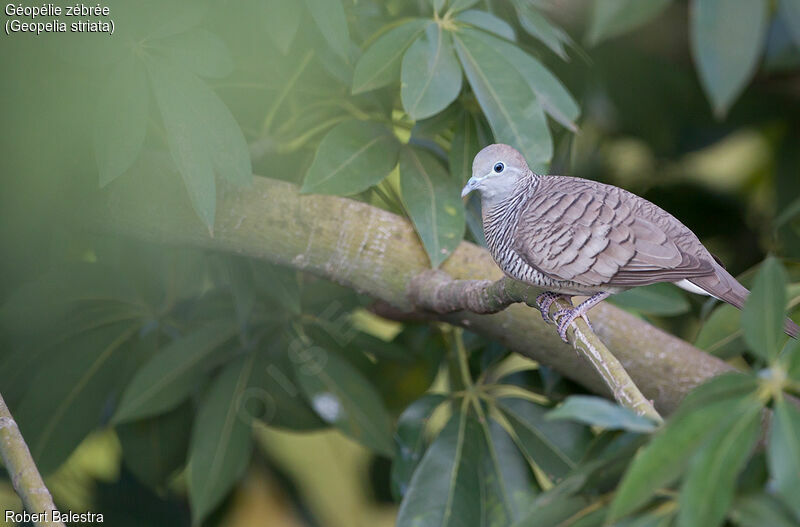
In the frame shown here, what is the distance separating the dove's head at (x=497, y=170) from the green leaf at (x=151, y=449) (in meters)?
1.06

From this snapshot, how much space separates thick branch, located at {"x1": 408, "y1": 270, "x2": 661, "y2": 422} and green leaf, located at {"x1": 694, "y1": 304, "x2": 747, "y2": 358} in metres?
0.47

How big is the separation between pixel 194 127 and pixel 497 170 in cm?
48

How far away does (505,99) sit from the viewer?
54.5 inches

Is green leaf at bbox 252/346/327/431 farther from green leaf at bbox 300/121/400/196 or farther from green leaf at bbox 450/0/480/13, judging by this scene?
green leaf at bbox 450/0/480/13

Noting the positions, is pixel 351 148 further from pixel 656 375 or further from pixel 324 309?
pixel 656 375

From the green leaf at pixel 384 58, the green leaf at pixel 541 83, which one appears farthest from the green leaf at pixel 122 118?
the green leaf at pixel 541 83

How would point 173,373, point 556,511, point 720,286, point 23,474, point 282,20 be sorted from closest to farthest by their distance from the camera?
point 556,511, point 23,474, point 720,286, point 282,20, point 173,373

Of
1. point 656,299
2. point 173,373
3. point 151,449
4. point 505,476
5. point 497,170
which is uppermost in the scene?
point 497,170

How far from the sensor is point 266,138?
68.1 inches

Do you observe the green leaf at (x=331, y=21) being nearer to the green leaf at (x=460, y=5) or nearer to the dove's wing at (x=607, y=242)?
the green leaf at (x=460, y=5)

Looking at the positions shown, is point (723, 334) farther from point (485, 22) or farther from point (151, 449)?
point (151, 449)

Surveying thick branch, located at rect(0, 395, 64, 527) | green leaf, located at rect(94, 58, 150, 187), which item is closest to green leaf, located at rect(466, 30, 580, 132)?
green leaf, located at rect(94, 58, 150, 187)

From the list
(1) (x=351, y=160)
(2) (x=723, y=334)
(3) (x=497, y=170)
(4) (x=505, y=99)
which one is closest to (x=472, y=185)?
(3) (x=497, y=170)

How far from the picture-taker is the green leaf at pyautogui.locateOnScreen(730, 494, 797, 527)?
689 millimetres
